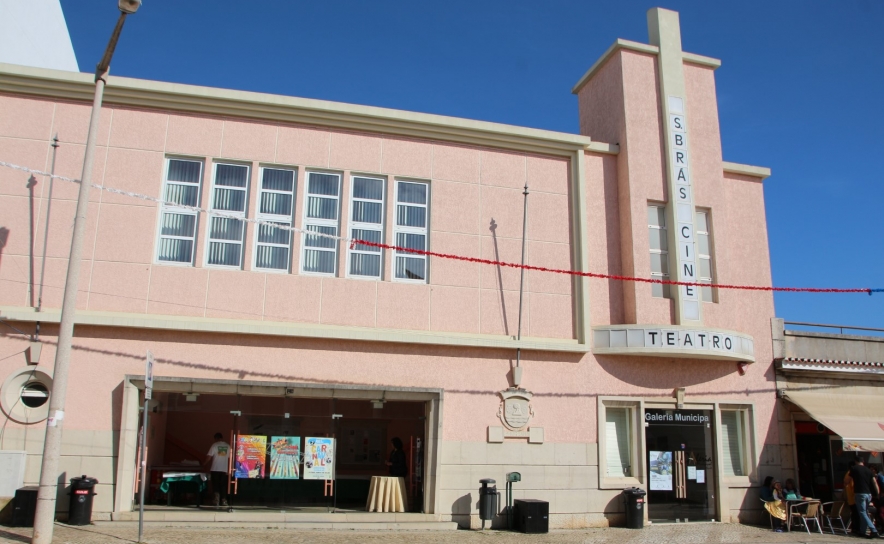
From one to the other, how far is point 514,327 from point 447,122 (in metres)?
4.73

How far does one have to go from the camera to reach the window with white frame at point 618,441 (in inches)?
672

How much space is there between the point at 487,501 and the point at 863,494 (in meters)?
8.15

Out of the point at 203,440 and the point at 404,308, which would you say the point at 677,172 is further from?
the point at 203,440

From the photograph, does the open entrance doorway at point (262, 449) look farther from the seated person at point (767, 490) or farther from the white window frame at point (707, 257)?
the seated person at point (767, 490)

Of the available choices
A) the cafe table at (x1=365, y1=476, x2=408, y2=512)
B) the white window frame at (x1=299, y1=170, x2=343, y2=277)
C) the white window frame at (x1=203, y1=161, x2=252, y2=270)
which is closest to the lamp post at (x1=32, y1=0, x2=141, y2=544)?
the white window frame at (x1=203, y1=161, x2=252, y2=270)

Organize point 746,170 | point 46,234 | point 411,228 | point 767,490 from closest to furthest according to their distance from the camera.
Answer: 1. point 46,234
2. point 411,228
3. point 767,490
4. point 746,170

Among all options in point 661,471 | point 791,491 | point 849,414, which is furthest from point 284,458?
point 849,414

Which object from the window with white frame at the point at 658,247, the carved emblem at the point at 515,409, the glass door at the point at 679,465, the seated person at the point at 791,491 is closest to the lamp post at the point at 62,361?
the carved emblem at the point at 515,409

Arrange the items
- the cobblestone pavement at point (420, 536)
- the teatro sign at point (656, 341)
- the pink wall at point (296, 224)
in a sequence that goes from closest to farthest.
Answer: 1. the cobblestone pavement at point (420, 536)
2. the pink wall at point (296, 224)
3. the teatro sign at point (656, 341)

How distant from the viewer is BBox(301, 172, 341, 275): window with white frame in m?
16.0

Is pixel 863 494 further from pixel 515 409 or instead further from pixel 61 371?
pixel 61 371

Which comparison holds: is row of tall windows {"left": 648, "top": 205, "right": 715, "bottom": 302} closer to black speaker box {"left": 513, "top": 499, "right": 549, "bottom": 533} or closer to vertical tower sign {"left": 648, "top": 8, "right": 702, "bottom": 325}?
vertical tower sign {"left": 648, "top": 8, "right": 702, "bottom": 325}

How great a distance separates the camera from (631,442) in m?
17.2

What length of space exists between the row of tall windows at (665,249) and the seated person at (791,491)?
4.44m
